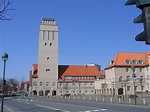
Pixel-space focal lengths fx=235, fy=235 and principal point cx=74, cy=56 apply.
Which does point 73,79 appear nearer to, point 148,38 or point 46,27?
point 46,27

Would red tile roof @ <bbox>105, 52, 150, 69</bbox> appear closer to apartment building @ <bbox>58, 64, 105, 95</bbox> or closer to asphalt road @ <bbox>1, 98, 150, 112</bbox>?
apartment building @ <bbox>58, 64, 105, 95</bbox>

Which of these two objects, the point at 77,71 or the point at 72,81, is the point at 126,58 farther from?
the point at 77,71

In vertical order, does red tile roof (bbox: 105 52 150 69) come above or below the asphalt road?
above

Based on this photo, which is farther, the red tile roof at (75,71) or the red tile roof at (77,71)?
the red tile roof at (77,71)

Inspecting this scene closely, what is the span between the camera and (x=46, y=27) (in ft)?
343

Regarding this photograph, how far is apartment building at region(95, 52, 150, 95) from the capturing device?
77188 millimetres

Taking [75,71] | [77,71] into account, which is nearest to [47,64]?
[75,71]

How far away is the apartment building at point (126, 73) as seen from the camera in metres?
77.2

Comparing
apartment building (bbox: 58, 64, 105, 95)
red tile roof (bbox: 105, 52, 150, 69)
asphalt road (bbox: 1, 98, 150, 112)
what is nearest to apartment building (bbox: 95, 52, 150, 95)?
red tile roof (bbox: 105, 52, 150, 69)

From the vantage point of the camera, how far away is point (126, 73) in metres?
83.0

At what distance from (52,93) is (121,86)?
3607 cm

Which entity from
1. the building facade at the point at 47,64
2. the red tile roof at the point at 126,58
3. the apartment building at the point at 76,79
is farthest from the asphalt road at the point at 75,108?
the apartment building at the point at 76,79

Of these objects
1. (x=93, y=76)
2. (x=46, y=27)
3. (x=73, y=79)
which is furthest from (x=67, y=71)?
(x=46, y=27)

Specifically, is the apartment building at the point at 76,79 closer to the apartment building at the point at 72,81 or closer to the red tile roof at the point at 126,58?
the apartment building at the point at 72,81
